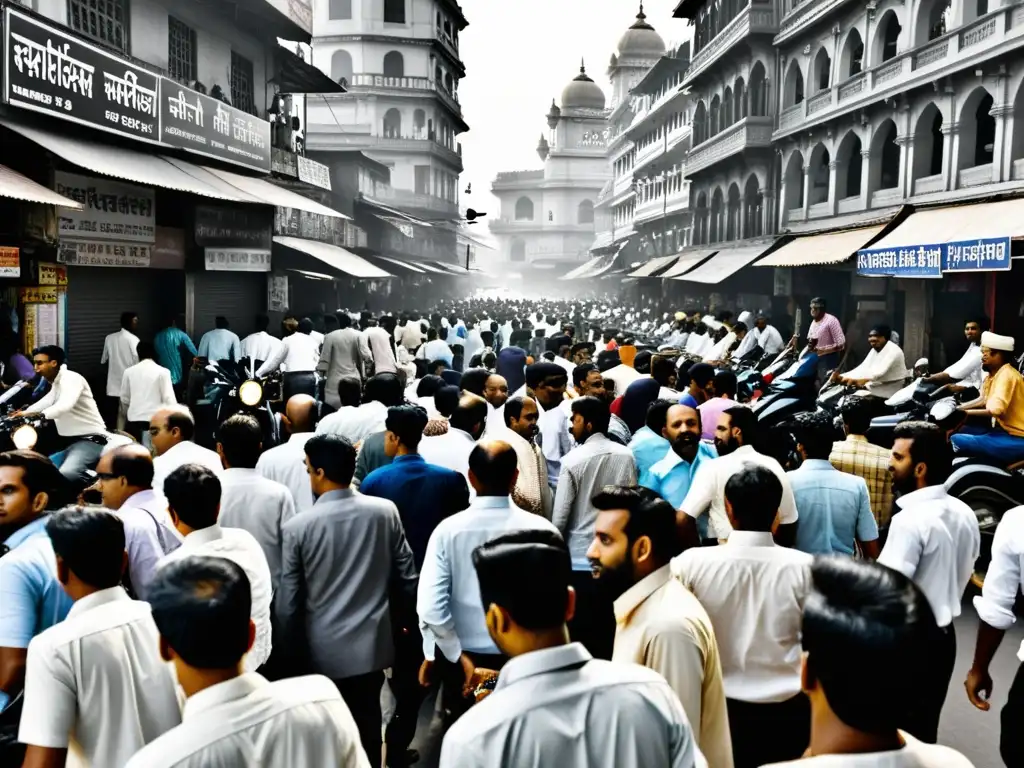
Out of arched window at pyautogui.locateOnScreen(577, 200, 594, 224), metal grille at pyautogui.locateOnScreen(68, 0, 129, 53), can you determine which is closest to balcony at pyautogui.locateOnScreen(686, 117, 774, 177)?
metal grille at pyautogui.locateOnScreen(68, 0, 129, 53)

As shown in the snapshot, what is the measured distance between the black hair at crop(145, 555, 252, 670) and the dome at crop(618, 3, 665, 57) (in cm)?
7324

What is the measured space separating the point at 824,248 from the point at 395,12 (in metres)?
37.7

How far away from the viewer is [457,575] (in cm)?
396

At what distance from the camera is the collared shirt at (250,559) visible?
354 centimetres

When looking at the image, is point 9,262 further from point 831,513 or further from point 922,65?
point 922,65

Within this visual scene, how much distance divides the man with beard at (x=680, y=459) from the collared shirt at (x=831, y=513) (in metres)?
0.83

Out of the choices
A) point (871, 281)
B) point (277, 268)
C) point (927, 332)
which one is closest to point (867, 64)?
point (871, 281)

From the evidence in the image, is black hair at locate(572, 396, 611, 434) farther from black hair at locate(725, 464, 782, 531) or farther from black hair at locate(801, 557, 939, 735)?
black hair at locate(801, 557, 939, 735)

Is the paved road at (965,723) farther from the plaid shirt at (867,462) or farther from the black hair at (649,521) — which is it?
the black hair at (649,521)

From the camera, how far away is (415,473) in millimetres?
4766

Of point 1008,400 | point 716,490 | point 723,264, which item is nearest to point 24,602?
point 716,490

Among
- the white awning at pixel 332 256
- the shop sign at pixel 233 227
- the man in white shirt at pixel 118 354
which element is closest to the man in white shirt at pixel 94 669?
the man in white shirt at pixel 118 354

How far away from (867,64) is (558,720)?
21.3 meters

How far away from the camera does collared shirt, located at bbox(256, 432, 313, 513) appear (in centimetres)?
537
